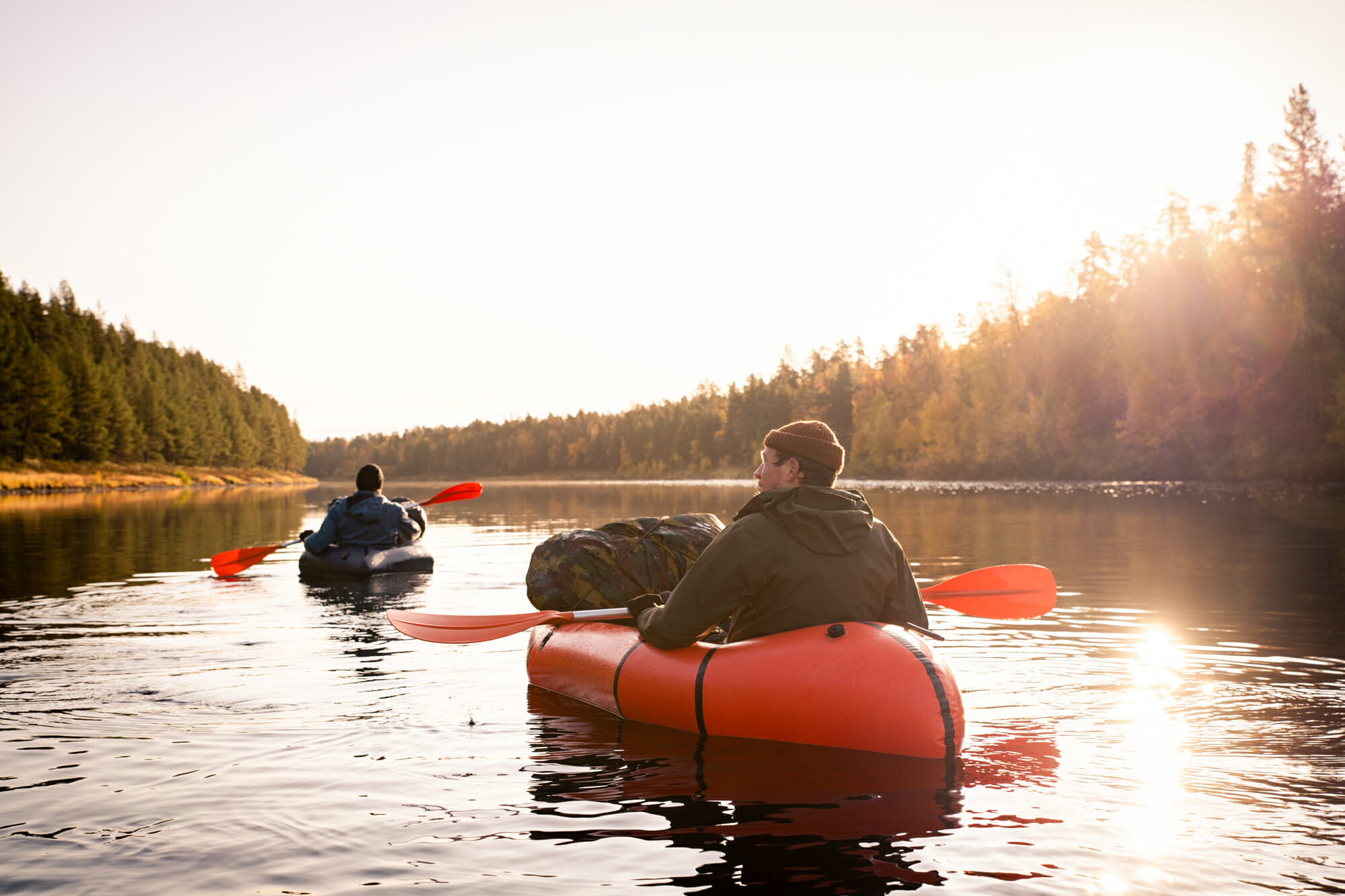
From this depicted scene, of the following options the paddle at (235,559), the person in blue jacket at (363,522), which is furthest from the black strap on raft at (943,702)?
the paddle at (235,559)

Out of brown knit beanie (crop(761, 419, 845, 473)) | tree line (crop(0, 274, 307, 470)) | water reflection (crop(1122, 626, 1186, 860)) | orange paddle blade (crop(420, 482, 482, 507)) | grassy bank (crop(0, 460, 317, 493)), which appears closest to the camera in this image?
water reflection (crop(1122, 626, 1186, 860))

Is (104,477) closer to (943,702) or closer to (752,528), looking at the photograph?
(752,528)

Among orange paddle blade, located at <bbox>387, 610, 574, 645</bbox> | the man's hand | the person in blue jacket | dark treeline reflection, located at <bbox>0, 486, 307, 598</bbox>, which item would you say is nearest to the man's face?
the man's hand

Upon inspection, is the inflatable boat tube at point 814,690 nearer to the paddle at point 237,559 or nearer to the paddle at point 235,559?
the paddle at point 237,559

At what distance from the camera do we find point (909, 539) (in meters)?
20.4

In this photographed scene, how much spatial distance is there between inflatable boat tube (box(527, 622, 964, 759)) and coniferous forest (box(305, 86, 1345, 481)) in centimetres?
4539

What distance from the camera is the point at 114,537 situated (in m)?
22.3

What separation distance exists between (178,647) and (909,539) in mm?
14665

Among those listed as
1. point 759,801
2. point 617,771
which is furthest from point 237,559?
point 759,801

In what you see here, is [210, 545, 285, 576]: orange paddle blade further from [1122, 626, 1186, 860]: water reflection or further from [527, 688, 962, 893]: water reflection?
[1122, 626, 1186, 860]: water reflection

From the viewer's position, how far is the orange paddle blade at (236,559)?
47.5 feet

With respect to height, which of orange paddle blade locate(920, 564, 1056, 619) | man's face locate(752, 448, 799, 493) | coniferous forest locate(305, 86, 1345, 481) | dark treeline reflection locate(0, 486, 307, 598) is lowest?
dark treeline reflection locate(0, 486, 307, 598)

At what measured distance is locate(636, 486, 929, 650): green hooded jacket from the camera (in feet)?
17.6

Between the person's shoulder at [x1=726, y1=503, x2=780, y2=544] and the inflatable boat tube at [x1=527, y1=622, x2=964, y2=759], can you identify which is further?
the person's shoulder at [x1=726, y1=503, x2=780, y2=544]
